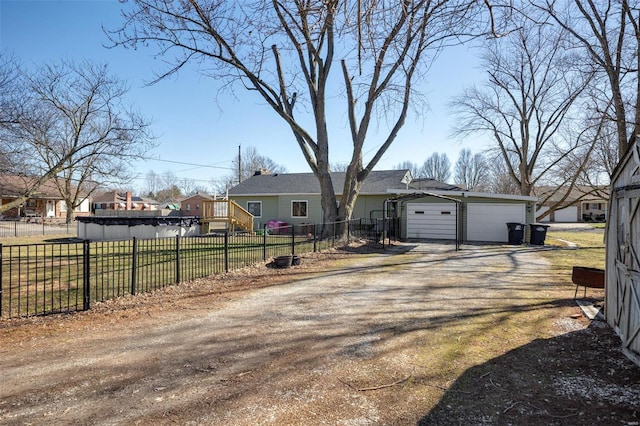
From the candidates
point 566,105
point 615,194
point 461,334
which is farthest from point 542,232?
point 461,334

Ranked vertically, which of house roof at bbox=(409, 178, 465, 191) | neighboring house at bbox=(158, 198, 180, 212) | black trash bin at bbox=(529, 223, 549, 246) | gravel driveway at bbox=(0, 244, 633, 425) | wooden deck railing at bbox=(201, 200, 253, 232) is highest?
house roof at bbox=(409, 178, 465, 191)

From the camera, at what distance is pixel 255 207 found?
25.2m

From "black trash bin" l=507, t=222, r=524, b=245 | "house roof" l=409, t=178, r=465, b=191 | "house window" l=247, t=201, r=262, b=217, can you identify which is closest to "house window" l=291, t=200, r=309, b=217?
"house window" l=247, t=201, r=262, b=217

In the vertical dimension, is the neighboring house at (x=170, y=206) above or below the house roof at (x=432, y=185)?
below

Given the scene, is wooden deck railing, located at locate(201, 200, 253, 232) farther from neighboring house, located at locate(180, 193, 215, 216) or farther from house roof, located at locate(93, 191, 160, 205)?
house roof, located at locate(93, 191, 160, 205)

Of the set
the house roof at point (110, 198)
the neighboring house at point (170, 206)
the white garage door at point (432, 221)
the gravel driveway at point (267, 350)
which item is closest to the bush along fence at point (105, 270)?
the gravel driveway at point (267, 350)

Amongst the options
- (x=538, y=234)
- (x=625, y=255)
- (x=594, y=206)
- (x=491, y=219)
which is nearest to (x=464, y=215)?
(x=491, y=219)

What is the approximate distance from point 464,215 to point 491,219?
3.98 ft

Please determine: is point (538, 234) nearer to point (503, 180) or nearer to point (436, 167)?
point (503, 180)

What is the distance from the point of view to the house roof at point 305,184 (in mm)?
22530

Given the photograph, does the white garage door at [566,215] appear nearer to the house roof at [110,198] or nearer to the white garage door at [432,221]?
the white garage door at [432,221]

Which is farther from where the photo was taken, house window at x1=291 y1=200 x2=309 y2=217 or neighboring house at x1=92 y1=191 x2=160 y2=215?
neighboring house at x1=92 y1=191 x2=160 y2=215

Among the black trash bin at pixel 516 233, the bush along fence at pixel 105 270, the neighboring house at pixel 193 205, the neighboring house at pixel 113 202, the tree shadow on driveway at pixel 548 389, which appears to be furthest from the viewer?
the neighboring house at pixel 113 202

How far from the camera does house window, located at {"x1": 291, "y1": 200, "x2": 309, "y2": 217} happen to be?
2355 cm
